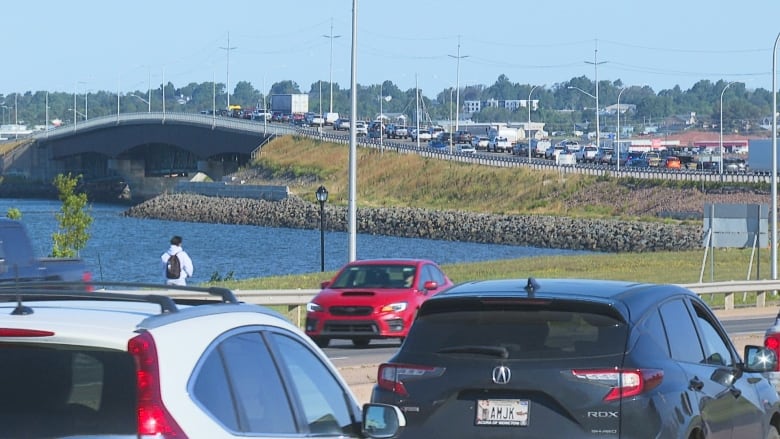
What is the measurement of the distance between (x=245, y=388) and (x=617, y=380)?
314cm

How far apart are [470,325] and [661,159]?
130 metres

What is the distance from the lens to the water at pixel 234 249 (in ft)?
214

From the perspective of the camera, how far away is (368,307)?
2241cm

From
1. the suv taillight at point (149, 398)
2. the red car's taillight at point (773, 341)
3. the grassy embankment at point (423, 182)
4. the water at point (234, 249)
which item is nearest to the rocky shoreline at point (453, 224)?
the water at point (234, 249)

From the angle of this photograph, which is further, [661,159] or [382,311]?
[661,159]

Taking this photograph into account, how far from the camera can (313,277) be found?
41.9 m

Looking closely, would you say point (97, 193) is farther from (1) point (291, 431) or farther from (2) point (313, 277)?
(1) point (291, 431)

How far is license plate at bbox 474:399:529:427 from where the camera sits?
8.05m

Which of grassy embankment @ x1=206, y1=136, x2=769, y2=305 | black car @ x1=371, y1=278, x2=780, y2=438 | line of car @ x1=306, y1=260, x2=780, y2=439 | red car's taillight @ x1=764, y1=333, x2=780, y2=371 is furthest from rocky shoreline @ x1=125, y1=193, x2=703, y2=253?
black car @ x1=371, y1=278, x2=780, y2=438

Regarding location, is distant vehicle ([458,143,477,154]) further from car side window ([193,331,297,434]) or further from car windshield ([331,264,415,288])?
→ car side window ([193,331,297,434])

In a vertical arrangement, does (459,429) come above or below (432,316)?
below

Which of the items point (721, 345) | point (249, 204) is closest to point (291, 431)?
point (721, 345)

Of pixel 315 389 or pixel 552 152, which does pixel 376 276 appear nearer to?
pixel 315 389

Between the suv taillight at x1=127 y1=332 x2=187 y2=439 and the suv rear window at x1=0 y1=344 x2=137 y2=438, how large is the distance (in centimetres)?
5
